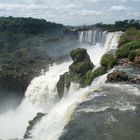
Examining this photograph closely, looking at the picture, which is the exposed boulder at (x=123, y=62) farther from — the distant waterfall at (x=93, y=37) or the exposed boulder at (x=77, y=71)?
the distant waterfall at (x=93, y=37)

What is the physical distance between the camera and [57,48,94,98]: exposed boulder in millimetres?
40816

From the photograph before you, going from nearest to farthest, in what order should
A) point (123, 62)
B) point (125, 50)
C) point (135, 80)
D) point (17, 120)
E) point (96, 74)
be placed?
point (135, 80) → point (96, 74) → point (123, 62) → point (125, 50) → point (17, 120)

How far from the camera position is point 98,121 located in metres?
21.1

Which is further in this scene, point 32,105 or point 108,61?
point 32,105

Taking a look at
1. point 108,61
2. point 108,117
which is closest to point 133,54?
point 108,61

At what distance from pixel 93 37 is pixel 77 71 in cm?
3401

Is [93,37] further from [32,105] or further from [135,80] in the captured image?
[135,80]

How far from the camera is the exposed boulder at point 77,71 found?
134 feet

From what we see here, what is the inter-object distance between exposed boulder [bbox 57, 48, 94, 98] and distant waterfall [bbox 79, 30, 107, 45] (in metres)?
21.3

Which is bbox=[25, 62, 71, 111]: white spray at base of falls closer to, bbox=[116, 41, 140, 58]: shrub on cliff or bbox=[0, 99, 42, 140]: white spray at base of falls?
bbox=[0, 99, 42, 140]: white spray at base of falls

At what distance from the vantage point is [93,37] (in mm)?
75062

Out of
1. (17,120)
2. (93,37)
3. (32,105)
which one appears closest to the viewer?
(17,120)

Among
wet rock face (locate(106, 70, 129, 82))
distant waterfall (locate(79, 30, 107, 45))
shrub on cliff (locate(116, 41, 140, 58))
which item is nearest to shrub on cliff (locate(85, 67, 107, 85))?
shrub on cliff (locate(116, 41, 140, 58))

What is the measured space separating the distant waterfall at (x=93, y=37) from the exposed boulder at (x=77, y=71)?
2128 cm
